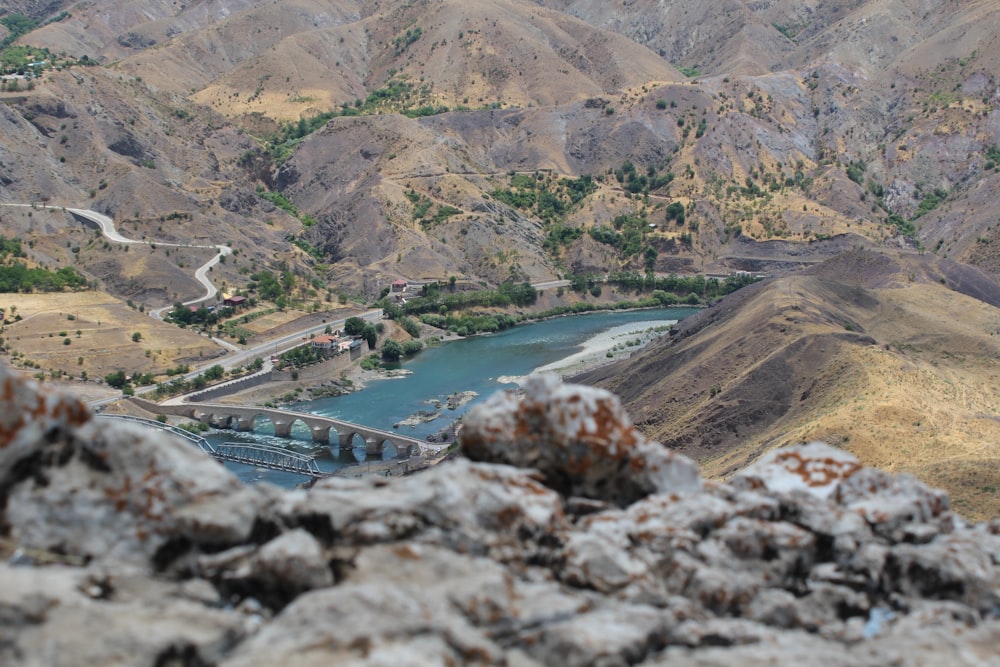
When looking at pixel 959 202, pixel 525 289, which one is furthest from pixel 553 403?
pixel 959 202

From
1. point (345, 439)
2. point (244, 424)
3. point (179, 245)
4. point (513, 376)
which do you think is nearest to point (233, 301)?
point (179, 245)

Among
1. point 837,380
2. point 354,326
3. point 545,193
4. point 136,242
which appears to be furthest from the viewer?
point 545,193

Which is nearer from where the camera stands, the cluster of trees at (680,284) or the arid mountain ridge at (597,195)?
the arid mountain ridge at (597,195)

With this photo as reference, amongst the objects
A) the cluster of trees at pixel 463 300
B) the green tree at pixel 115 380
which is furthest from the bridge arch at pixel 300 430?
the cluster of trees at pixel 463 300

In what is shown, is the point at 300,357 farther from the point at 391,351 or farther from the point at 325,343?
the point at 391,351

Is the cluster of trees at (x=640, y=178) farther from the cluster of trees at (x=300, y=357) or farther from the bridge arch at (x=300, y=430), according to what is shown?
the bridge arch at (x=300, y=430)

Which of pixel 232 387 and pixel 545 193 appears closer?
pixel 232 387
